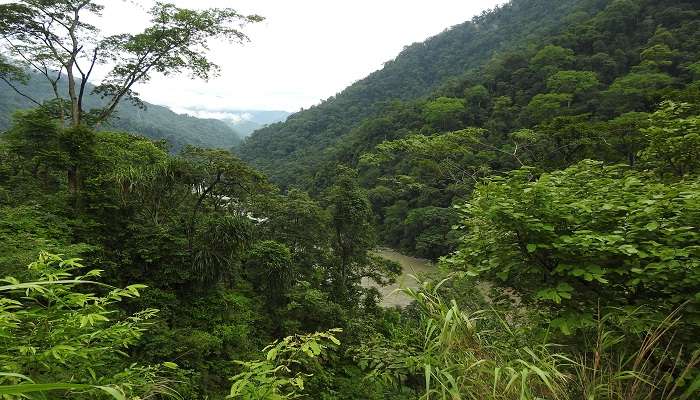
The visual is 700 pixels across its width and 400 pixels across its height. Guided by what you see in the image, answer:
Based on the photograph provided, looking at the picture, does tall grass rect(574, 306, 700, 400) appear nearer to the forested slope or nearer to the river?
the forested slope

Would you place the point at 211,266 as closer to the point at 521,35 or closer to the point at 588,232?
the point at 588,232

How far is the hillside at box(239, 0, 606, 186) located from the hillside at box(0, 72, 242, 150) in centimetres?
1543

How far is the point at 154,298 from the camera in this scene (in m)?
8.41

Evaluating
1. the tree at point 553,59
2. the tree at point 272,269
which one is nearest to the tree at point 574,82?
the tree at point 553,59

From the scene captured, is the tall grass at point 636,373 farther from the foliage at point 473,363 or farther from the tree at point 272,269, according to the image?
the tree at point 272,269

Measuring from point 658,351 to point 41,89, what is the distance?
8566cm

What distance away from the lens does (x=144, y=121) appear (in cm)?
7694

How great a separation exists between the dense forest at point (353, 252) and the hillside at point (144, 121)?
3521mm

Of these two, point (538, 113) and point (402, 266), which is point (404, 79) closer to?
point (538, 113)

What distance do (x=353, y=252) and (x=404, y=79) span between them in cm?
5367

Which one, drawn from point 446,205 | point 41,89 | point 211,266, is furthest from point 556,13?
point 41,89

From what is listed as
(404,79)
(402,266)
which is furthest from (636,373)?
(404,79)

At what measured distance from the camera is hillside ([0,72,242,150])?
46.0 meters

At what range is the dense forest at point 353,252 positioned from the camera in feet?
6.08
